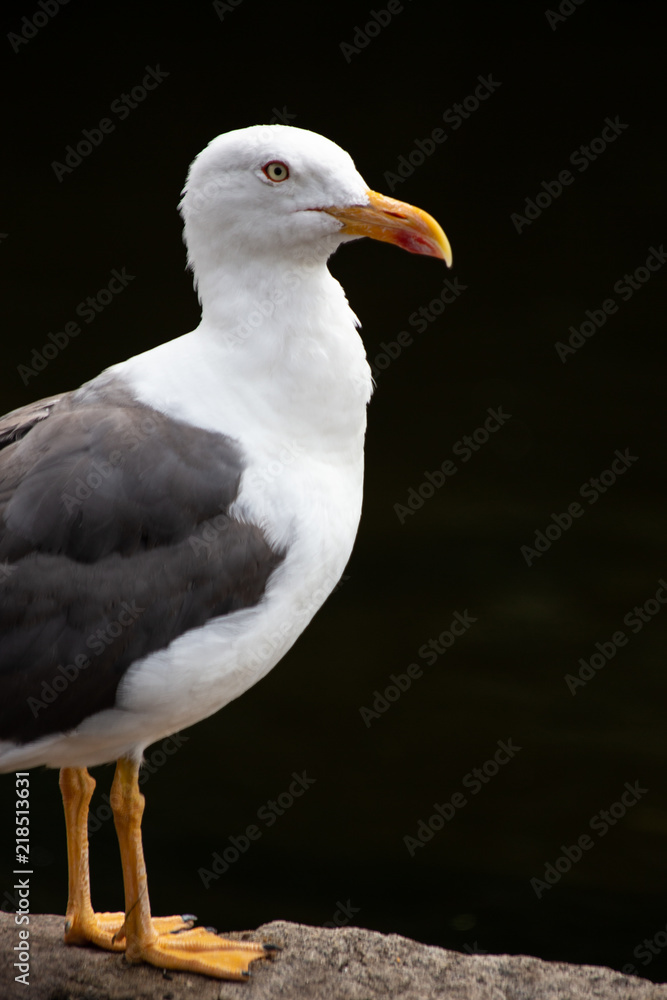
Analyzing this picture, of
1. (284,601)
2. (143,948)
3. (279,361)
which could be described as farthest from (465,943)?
(279,361)

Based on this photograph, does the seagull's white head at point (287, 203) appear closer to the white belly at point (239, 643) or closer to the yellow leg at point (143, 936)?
the white belly at point (239, 643)

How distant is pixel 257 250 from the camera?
11.2 feet

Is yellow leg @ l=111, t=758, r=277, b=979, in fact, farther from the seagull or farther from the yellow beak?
the yellow beak

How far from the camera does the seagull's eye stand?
3324 mm

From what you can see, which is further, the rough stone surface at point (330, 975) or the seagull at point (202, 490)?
the rough stone surface at point (330, 975)

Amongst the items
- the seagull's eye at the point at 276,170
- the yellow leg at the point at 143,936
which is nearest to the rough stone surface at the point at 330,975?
the yellow leg at the point at 143,936

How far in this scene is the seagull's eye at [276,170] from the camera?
3.32m

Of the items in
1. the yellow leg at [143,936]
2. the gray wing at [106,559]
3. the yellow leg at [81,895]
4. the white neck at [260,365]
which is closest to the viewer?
the gray wing at [106,559]

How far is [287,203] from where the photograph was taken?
11.0ft

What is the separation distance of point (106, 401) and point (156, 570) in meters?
0.48

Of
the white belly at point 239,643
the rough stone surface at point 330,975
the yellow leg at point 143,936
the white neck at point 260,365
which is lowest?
the rough stone surface at point 330,975

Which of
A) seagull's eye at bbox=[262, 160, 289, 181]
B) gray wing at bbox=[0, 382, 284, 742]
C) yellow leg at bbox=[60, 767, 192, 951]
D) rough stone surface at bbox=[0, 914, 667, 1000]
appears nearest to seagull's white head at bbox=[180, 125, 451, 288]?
seagull's eye at bbox=[262, 160, 289, 181]

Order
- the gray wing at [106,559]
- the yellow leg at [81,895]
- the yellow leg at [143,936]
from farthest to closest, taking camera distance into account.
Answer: the yellow leg at [81,895] → the yellow leg at [143,936] → the gray wing at [106,559]

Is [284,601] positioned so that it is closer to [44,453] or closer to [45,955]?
[44,453]
